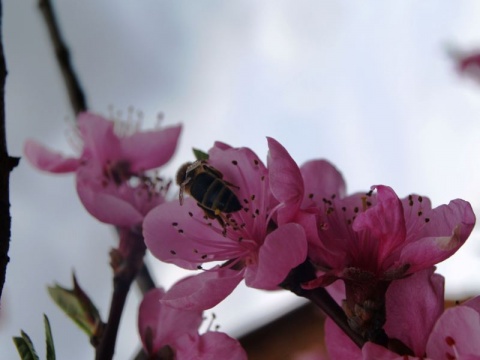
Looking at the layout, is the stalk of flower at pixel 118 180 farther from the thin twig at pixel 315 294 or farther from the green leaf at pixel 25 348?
the thin twig at pixel 315 294

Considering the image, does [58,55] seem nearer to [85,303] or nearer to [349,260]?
[85,303]

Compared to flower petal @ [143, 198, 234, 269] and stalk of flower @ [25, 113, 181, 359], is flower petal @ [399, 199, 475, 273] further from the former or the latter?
stalk of flower @ [25, 113, 181, 359]

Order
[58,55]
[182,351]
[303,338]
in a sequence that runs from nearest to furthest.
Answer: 1. [182,351]
2. [58,55]
3. [303,338]

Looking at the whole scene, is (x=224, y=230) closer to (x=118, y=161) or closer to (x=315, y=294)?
(x=315, y=294)

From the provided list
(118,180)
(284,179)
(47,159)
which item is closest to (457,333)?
(284,179)

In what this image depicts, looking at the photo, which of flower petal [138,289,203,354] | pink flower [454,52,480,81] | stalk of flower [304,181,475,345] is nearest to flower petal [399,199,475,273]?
stalk of flower [304,181,475,345]

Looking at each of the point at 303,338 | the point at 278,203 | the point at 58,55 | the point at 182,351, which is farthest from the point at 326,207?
the point at 303,338
